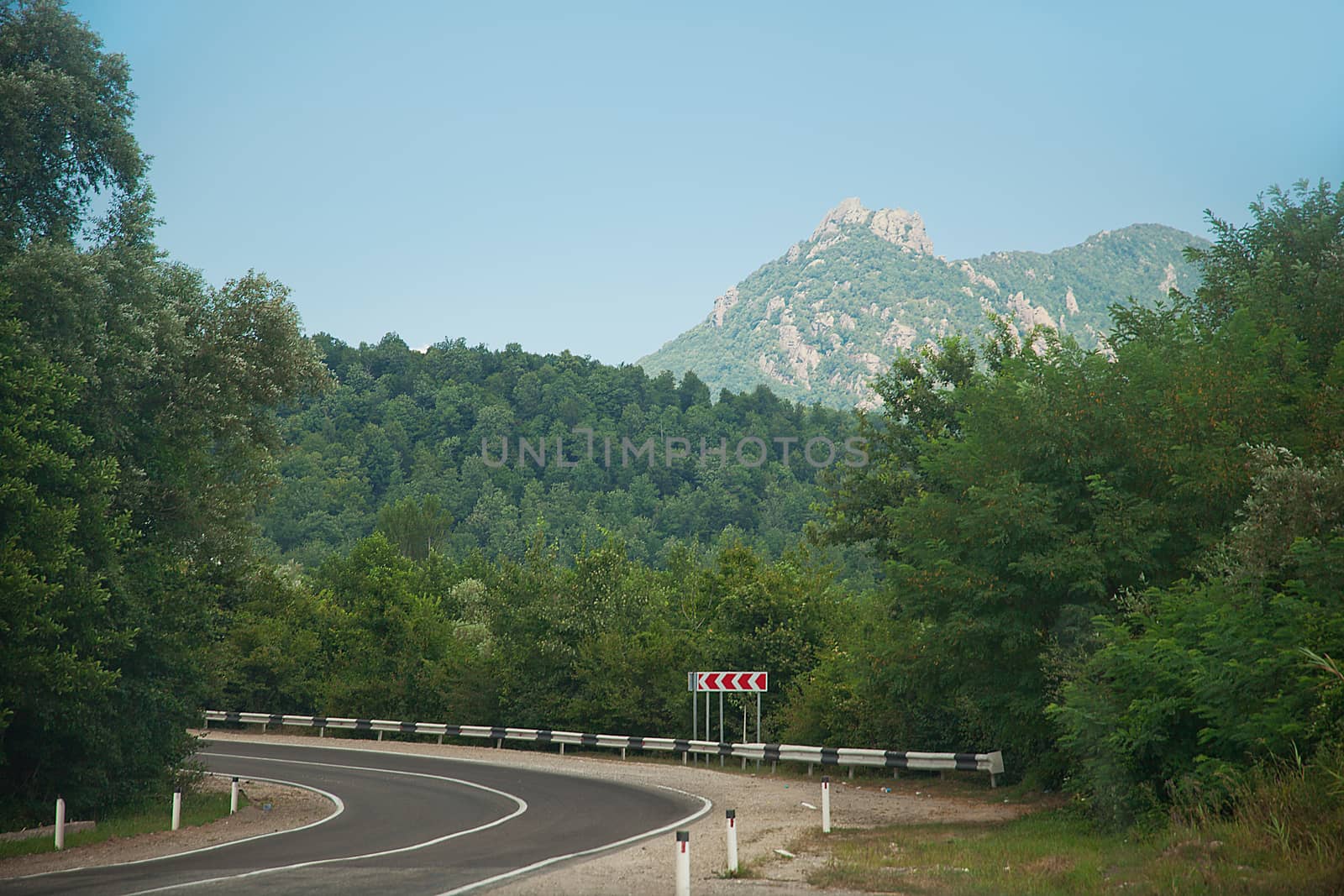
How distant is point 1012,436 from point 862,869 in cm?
1007

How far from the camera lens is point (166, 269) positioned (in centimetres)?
2648

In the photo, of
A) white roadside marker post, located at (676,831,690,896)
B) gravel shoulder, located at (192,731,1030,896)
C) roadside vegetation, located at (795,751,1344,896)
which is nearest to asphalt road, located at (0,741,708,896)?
gravel shoulder, located at (192,731,1030,896)

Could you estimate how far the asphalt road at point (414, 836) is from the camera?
1432 cm

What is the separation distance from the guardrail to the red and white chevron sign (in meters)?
1.65

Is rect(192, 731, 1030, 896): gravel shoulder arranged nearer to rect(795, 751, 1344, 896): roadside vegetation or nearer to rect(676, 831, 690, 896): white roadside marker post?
rect(795, 751, 1344, 896): roadside vegetation

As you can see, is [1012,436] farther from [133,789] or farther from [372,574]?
[372,574]

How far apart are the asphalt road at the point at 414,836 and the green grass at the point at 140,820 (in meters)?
2.69

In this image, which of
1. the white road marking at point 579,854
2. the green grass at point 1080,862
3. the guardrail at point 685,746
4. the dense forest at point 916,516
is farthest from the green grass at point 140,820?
the guardrail at point 685,746

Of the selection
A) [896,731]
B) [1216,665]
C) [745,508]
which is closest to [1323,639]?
[1216,665]

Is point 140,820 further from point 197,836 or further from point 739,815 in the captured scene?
point 739,815

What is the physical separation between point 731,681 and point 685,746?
9.77 ft

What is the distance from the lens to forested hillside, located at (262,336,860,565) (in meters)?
144

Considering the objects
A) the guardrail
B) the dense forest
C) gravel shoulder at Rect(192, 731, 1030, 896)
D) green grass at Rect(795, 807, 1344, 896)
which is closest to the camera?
green grass at Rect(795, 807, 1344, 896)

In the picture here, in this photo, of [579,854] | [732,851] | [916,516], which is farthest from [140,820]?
[916,516]
